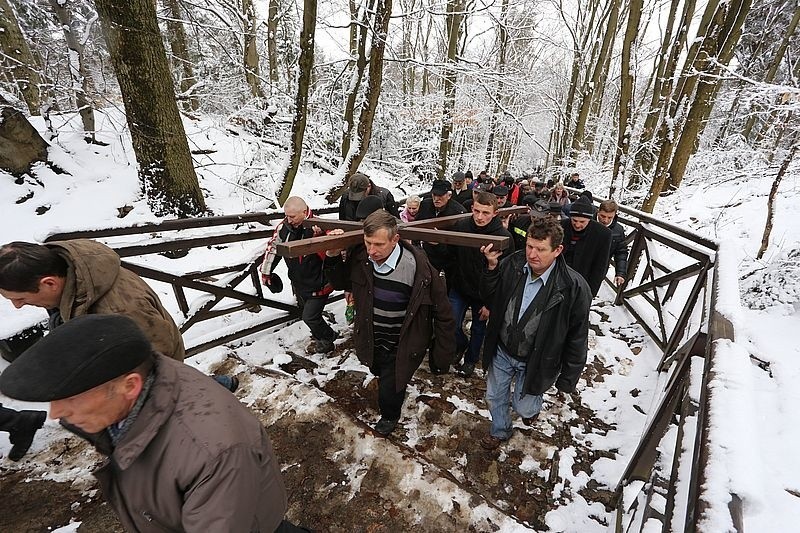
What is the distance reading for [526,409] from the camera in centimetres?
301

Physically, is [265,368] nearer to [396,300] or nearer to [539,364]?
[396,300]

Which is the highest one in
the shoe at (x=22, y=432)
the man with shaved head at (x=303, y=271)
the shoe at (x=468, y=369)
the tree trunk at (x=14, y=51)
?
the tree trunk at (x=14, y=51)

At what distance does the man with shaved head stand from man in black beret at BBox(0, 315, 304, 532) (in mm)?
2395

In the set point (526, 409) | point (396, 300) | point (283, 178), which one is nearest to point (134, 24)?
point (283, 178)

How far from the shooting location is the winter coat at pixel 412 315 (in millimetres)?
2697

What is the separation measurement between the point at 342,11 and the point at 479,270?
10014 millimetres

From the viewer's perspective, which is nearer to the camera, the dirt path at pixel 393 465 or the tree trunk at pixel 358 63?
the dirt path at pixel 393 465

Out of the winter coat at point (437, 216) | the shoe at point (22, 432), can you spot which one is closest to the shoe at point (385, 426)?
the winter coat at point (437, 216)

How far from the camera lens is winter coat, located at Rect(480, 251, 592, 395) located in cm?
252

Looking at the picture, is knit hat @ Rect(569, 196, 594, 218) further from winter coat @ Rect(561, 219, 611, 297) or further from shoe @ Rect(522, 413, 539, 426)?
shoe @ Rect(522, 413, 539, 426)

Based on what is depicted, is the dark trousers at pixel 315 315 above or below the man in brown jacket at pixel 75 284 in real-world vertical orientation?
below

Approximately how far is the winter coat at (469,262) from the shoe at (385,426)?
147 centimetres

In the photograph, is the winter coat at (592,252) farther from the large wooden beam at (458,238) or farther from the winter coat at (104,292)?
the winter coat at (104,292)

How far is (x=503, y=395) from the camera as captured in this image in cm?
292
